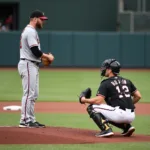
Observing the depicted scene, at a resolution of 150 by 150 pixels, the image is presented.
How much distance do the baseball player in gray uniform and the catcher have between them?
1.18m

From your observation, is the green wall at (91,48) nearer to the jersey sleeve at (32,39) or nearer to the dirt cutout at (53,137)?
the jersey sleeve at (32,39)

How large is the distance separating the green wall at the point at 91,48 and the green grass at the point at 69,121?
43.3ft

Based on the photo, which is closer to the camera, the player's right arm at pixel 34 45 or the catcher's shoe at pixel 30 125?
the player's right arm at pixel 34 45

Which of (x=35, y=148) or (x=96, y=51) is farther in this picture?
(x=96, y=51)

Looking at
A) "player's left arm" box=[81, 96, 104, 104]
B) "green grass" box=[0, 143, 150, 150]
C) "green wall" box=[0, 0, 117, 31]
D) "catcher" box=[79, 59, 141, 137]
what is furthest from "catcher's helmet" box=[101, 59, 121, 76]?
"green wall" box=[0, 0, 117, 31]

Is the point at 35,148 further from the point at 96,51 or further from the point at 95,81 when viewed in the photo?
the point at 96,51

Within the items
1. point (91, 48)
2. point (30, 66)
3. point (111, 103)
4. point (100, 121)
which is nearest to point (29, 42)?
point (30, 66)

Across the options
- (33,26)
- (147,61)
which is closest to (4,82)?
(147,61)

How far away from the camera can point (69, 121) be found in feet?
39.5

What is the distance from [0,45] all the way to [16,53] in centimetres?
77

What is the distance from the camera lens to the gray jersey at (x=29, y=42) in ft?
33.2

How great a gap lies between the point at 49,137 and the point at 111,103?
1.11 m

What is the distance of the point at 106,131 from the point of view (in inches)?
363

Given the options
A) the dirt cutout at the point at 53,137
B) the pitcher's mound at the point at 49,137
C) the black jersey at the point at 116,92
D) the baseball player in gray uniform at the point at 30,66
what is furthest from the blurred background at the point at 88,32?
the black jersey at the point at 116,92
